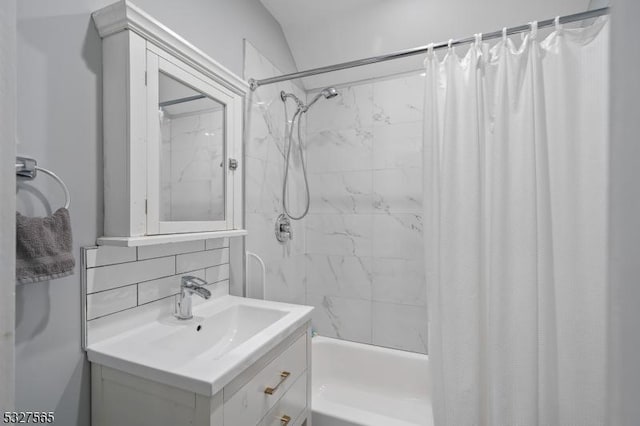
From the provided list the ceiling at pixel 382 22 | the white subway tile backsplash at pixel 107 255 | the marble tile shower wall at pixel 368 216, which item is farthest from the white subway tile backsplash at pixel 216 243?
the ceiling at pixel 382 22

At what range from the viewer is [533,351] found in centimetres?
132

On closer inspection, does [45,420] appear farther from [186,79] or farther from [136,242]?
[186,79]

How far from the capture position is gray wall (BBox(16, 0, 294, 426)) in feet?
2.87

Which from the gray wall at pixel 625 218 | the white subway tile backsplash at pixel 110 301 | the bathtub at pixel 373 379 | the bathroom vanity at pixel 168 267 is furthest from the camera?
the bathtub at pixel 373 379

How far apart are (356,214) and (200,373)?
1.64 meters

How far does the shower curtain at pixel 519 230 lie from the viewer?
1.26 metres

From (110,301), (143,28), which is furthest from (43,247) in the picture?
(143,28)

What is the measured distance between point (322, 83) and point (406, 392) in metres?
2.17

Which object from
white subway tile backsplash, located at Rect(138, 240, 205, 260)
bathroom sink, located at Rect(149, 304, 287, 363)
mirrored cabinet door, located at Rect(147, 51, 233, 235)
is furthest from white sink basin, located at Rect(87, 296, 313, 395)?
mirrored cabinet door, located at Rect(147, 51, 233, 235)

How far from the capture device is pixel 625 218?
0.19 meters

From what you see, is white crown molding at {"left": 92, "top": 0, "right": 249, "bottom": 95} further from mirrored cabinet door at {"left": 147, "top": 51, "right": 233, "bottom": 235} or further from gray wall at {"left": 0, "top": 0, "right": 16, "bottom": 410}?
gray wall at {"left": 0, "top": 0, "right": 16, "bottom": 410}

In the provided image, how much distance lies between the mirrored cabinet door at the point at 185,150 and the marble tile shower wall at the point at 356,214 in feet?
1.66

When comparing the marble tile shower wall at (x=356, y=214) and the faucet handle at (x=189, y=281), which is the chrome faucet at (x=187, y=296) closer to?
the faucet handle at (x=189, y=281)

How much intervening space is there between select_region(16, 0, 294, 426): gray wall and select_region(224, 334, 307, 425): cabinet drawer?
0.49m
